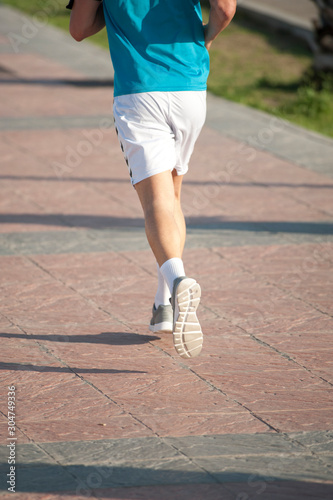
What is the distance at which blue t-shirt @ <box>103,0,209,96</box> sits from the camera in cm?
352

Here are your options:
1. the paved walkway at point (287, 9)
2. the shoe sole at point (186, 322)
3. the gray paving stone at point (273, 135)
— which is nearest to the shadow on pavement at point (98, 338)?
the shoe sole at point (186, 322)

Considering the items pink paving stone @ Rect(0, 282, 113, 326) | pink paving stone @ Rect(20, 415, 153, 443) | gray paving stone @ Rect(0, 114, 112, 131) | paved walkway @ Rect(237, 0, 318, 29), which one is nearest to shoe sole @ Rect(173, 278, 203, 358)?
pink paving stone @ Rect(20, 415, 153, 443)

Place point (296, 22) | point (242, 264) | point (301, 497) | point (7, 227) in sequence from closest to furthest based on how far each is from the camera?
point (301, 497) < point (242, 264) < point (7, 227) < point (296, 22)

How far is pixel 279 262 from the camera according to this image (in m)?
5.16

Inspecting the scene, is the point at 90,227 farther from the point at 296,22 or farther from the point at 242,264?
the point at 296,22

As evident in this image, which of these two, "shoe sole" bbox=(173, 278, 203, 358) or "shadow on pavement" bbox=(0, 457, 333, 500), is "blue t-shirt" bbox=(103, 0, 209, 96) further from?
"shadow on pavement" bbox=(0, 457, 333, 500)

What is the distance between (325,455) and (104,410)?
89 centimetres

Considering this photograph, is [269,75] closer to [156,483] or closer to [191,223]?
[191,223]

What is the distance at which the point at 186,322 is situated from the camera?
331cm

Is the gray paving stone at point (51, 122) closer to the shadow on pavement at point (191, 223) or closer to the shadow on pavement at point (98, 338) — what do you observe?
the shadow on pavement at point (191, 223)

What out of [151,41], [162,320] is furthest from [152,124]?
[162,320]

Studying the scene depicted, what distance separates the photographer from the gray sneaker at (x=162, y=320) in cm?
396

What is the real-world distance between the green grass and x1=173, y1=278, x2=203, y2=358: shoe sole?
6476mm

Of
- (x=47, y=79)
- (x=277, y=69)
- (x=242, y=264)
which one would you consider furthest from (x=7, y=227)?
(x=277, y=69)
